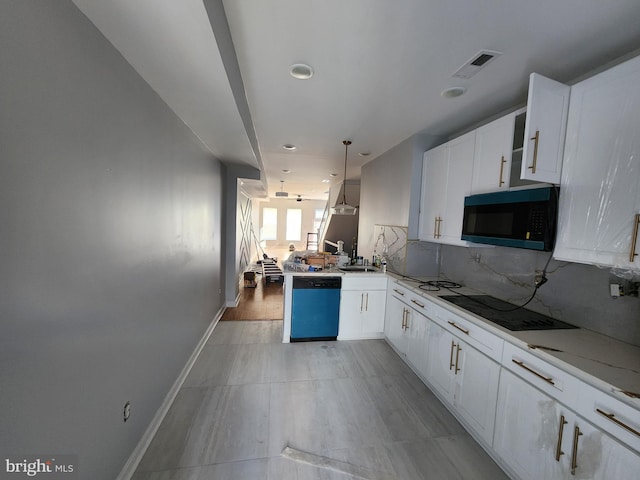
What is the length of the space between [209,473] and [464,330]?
78.3 inches

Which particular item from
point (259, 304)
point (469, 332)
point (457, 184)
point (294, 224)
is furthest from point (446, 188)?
point (294, 224)

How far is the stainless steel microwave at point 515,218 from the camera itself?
1587 millimetres

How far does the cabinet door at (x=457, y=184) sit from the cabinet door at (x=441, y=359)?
0.88 metres

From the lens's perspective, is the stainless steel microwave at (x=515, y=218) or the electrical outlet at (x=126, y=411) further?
the stainless steel microwave at (x=515, y=218)

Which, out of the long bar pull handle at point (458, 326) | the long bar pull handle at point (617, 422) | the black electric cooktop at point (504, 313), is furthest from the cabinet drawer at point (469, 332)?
the long bar pull handle at point (617, 422)

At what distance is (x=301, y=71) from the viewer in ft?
6.05

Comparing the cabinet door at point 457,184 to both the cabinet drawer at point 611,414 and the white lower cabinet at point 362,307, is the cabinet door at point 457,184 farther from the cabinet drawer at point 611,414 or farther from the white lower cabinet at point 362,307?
the cabinet drawer at point 611,414

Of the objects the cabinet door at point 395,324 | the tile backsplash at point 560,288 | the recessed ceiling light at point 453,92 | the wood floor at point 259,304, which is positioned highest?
the recessed ceiling light at point 453,92

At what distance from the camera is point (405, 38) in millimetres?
1475

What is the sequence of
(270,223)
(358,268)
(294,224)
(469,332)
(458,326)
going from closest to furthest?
(469,332) < (458,326) < (358,268) < (270,223) < (294,224)

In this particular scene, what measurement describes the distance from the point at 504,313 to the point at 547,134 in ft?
4.30

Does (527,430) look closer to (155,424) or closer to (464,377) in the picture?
(464,377)

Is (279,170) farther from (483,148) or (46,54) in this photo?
(46,54)

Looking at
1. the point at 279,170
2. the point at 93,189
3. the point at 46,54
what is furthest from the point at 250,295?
the point at 46,54
